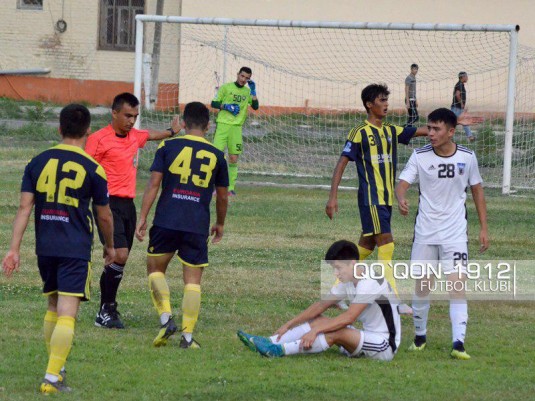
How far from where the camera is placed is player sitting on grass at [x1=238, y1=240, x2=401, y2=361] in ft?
26.7

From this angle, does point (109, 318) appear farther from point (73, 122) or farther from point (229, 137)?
point (229, 137)

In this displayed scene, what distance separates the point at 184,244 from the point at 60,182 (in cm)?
172

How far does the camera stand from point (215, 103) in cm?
1820

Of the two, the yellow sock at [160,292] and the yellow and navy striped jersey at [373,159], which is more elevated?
the yellow and navy striped jersey at [373,159]

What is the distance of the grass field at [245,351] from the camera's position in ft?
23.6

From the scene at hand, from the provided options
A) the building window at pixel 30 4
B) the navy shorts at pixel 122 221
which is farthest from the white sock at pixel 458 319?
the building window at pixel 30 4

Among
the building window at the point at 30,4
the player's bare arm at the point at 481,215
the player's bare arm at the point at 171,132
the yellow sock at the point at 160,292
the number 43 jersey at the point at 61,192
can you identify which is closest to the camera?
the number 43 jersey at the point at 61,192

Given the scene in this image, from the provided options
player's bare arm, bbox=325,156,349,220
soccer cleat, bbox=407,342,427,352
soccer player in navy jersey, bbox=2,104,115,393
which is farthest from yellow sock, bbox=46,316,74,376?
player's bare arm, bbox=325,156,349,220

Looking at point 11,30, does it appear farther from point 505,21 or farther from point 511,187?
point 511,187

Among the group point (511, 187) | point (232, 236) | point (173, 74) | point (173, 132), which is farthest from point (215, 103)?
point (173, 74)

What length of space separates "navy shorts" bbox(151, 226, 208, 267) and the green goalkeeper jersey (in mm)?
9811

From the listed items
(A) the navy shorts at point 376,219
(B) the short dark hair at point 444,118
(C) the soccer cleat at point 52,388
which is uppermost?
(B) the short dark hair at point 444,118

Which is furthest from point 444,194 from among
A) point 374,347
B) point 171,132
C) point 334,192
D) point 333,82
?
point 333,82

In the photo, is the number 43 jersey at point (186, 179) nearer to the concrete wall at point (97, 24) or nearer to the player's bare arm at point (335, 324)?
the player's bare arm at point (335, 324)
